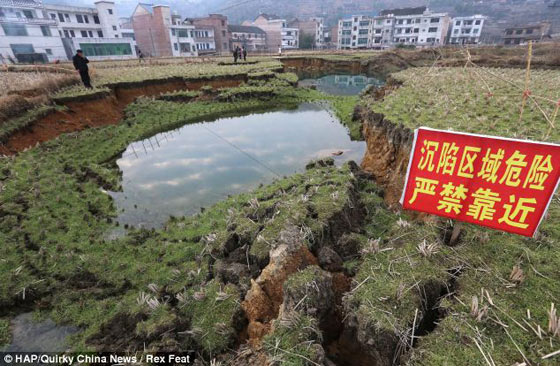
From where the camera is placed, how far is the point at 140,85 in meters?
25.3

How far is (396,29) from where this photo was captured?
296ft

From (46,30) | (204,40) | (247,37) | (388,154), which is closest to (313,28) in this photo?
(247,37)

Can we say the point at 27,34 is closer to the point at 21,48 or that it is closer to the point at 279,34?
the point at 21,48

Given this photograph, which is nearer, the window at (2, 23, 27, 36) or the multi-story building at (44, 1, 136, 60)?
the window at (2, 23, 27, 36)

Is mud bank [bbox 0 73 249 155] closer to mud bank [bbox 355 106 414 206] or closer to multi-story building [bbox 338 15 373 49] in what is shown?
mud bank [bbox 355 106 414 206]

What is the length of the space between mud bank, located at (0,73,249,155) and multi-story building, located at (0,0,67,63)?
120ft

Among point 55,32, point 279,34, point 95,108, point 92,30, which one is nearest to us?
point 95,108

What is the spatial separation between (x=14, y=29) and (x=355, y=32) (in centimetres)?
9140

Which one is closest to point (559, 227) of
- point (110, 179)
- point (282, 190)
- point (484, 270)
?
point (484, 270)

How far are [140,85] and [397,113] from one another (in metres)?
23.2

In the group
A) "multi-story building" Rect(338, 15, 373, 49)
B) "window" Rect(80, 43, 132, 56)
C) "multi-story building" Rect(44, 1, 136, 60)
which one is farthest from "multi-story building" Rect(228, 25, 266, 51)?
"window" Rect(80, 43, 132, 56)

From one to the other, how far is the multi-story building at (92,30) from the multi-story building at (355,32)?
71523 mm

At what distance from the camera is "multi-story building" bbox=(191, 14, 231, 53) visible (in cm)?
8338

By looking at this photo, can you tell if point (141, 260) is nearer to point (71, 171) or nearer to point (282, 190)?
point (282, 190)
